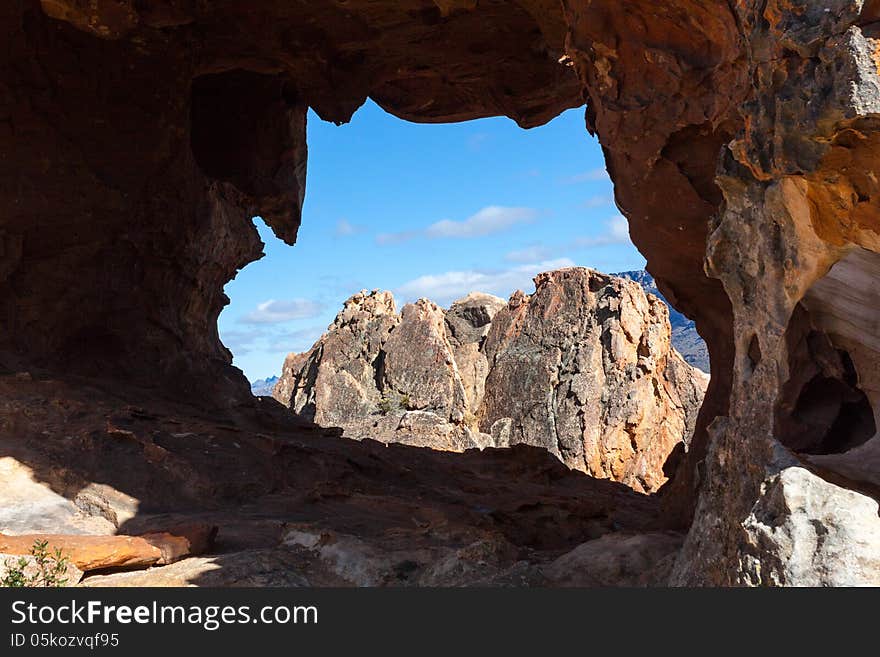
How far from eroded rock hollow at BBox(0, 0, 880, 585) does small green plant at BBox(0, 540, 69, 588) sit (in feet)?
12.8

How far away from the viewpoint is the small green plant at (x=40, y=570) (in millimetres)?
5242

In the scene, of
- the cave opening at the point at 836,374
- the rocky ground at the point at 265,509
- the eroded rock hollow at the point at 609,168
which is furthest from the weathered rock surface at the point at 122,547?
the cave opening at the point at 836,374

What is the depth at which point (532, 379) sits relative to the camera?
2244cm

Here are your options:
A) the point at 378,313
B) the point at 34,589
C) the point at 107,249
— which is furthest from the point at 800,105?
the point at 378,313

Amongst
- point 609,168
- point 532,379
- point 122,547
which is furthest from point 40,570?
point 532,379

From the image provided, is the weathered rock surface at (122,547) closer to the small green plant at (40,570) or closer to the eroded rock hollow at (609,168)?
the small green plant at (40,570)

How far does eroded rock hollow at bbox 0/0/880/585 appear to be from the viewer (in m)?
4.08

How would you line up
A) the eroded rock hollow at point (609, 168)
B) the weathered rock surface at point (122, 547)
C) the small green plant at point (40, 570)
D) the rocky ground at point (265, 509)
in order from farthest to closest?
the rocky ground at point (265, 509), the weathered rock surface at point (122, 547), the small green plant at point (40, 570), the eroded rock hollow at point (609, 168)

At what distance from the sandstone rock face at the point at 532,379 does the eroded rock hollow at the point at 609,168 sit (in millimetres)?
7721

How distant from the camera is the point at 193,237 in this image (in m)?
13.4

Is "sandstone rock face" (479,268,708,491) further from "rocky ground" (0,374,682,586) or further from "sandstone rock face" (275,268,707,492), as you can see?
"rocky ground" (0,374,682,586)

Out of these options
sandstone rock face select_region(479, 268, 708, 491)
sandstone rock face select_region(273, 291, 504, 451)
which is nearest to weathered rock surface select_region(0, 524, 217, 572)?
sandstone rock face select_region(273, 291, 504, 451)

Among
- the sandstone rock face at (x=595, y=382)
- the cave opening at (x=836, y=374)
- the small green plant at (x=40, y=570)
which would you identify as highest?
the sandstone rock face at (x=595, y=382)

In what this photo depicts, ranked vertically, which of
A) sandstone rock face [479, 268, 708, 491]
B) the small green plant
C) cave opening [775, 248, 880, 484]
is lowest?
the small green plant
